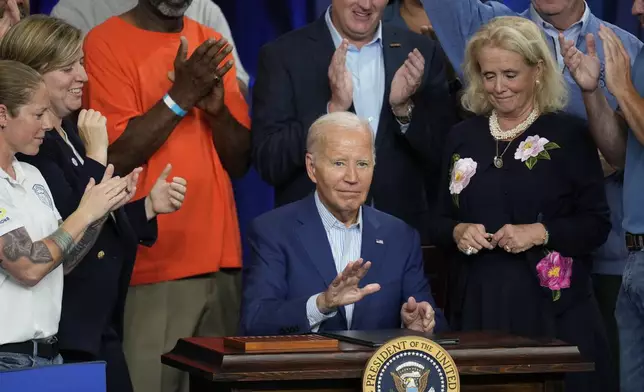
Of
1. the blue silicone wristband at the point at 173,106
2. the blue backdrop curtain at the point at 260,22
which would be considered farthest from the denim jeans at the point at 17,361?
the blue backdrop curtain at the point at 260,22

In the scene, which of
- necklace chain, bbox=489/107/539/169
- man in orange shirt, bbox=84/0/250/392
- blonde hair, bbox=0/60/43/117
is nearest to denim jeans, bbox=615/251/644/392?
necklace chain, bbox=489/107/539/169

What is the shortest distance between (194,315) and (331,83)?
938mm

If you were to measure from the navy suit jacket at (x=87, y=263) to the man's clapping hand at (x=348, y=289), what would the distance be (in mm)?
661

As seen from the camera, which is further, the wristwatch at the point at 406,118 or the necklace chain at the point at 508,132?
the wristwatch at the point at 406,118

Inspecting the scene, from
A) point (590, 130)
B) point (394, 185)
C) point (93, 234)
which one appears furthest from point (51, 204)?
point (590, 130)

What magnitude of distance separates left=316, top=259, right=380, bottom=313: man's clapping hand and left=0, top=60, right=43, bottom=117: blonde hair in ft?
3.05

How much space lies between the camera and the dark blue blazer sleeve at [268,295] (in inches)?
136

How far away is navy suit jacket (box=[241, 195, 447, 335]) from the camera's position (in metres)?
3.52

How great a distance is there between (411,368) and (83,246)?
1.04 m

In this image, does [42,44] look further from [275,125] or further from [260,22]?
[260,22]

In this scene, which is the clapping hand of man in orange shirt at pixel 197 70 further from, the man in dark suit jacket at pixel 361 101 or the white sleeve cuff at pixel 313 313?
the white sleeve cuff at pixel 313 313

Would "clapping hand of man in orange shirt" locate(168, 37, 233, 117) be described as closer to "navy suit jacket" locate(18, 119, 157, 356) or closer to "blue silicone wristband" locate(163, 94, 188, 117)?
"blue silicone wristband" locate(163, 94, 188, 117)

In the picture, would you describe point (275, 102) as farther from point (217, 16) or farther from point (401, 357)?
point (401, 357)

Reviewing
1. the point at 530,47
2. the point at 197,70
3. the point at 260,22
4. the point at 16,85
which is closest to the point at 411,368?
the point at 16,85
